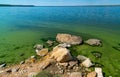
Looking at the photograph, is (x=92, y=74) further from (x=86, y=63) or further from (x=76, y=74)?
(x=86, y=63)

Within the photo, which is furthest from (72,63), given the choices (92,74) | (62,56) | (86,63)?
(92,74)

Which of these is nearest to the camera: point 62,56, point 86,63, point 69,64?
point 69,64

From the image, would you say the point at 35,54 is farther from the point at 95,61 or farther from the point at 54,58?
the point at 95,61

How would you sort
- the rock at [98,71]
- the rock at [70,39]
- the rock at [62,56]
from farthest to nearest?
1. the rock at [70,39]
2. the rock at [62,56]
3. the rock at [98,71]

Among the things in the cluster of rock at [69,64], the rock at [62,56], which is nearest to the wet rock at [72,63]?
the cluster of rock at [69,64]

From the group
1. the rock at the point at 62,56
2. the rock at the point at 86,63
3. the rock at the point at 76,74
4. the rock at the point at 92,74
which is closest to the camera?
the rock at the point at 76,74

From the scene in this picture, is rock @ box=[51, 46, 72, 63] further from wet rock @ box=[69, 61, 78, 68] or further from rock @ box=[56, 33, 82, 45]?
rock @ box=[56, 33, 82, 45]

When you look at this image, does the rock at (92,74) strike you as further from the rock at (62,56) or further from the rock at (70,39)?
the rock at (70,39)

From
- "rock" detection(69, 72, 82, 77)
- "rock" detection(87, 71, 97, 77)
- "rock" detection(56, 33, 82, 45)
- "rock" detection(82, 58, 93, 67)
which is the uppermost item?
"rock" detection(69, 72, 82, 77)

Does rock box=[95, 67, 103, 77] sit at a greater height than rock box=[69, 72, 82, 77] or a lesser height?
lesser

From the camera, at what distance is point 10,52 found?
20453 mm

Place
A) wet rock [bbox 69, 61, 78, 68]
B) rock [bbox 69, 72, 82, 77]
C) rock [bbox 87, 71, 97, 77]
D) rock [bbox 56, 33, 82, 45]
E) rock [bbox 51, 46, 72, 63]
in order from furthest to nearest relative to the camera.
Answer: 1. rock [bbox 56, 33, 82, 45]
2. rock [bbox 51, 46, 72, 63]
3. wet rock [bbox 69, 61, 78, 68]
4. rock [bbox 87, 71, 97, 77]
5. rock [bbox 69, 72, 82, 77]

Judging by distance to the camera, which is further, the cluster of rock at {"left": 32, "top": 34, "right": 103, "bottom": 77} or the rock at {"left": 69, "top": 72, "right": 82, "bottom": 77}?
the cluster of rock at {"left": 32, "top": 34, "right": 103, "bottom": 77}

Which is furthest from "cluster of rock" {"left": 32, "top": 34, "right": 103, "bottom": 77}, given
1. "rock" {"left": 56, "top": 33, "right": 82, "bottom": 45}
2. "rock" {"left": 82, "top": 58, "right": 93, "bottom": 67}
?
"rock" {"left": 56, "top": 33, "right": 82, "bottom": 45}
